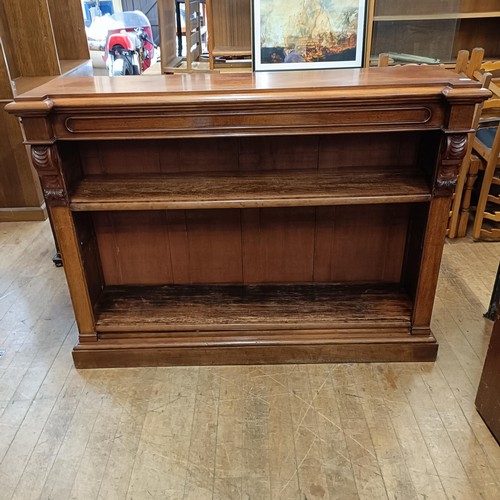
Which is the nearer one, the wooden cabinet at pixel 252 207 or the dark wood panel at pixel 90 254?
the wooden cabinet at pixel 252 207

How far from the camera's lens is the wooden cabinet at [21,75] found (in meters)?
3.23

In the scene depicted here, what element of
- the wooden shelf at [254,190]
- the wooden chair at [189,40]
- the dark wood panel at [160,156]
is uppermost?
the wooden chair at [189,40]

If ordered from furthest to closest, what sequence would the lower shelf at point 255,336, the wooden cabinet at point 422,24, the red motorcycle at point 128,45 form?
the red motorcycle at point 128,45
the wooden cabinet at point 422,24
the lower shelf at point 255,336

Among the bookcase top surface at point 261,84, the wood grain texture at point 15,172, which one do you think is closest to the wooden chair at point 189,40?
the wood grain texture at point 15,172

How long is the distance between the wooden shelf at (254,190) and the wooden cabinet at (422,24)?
6.27ft

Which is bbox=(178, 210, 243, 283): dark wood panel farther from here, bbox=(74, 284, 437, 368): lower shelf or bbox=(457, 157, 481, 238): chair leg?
bbox=(457, 157, 481, 238): chair leg

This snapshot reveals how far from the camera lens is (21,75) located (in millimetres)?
3490

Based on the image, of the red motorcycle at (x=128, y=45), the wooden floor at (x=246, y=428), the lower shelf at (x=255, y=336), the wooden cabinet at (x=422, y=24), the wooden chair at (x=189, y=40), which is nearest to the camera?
the wooden floor at (x=246, y=428)

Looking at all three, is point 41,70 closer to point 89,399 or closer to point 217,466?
point 89,399

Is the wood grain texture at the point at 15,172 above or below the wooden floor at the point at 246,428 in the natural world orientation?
above

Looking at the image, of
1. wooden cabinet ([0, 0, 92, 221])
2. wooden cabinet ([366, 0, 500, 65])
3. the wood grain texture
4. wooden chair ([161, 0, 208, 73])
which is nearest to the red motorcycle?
wooden chair ([161, 0, 208, 73])

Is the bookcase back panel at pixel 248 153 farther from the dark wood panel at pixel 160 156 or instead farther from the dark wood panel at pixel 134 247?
the dark wood panel at pixel 134 247

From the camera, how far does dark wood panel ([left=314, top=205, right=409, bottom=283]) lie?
6.75 feet

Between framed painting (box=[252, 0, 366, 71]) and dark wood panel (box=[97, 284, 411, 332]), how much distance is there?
1681mm
